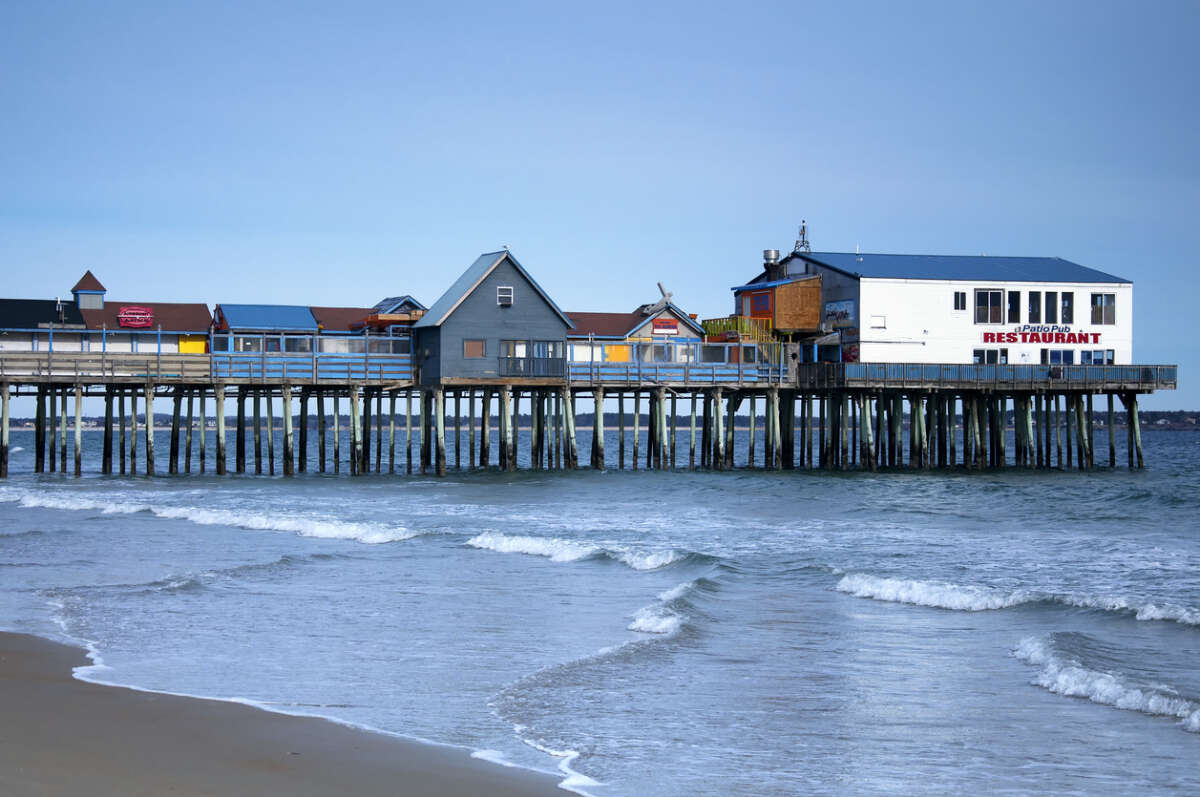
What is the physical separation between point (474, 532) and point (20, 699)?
16426 millimetres

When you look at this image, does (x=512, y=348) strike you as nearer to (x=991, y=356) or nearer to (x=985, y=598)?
(x=991, y=356)

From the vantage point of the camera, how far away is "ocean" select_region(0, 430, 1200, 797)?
976cm

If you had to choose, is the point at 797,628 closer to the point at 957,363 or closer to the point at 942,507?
the point at 942,507

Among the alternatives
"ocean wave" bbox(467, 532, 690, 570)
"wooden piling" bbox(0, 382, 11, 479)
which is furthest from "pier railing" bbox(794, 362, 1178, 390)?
"wooden piling" bbox(0, 382, 11, 479)

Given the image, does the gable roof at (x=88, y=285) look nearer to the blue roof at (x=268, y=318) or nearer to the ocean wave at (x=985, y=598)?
the blue roof at (x=268, y=318)

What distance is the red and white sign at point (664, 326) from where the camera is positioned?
161ft

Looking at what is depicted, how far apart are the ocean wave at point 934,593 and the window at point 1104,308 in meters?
32.6

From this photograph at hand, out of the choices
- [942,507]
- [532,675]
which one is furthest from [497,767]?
[942,507]

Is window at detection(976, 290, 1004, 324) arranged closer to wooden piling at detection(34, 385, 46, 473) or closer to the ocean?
the ocean

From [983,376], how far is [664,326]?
1253 cm

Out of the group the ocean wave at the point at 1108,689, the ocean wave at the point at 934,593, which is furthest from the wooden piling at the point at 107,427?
the ocean wave at the point at 1108,689

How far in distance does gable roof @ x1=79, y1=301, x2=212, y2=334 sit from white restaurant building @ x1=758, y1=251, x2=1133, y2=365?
78.1 feet

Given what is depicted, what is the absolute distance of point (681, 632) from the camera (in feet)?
48.6

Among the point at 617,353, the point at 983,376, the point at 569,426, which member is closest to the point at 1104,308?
the point at 983,376
